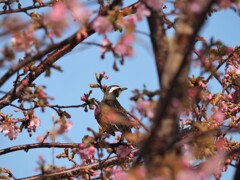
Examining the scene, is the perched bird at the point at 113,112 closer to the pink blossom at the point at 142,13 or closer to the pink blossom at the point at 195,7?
the pink blossom at the point at 142,13

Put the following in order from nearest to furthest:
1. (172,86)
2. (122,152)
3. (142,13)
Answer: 1. (172,86)
2. (142,13)
3. (122,152)

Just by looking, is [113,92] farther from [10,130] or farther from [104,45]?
[104,45]

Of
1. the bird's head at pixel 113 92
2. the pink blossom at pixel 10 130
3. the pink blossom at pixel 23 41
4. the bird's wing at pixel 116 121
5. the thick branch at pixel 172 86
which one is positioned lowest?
the thick branch at pixel 172 86

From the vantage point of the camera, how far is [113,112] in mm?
5746

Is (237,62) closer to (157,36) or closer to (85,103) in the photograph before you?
(85,103)

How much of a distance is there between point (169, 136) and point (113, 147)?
2.68m

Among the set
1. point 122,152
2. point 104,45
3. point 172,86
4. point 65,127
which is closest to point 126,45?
point 104,45

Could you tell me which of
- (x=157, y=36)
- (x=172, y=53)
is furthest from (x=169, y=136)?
(x=157, y=36)

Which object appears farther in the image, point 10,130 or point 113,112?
point 113,112

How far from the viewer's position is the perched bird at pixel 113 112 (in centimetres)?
618

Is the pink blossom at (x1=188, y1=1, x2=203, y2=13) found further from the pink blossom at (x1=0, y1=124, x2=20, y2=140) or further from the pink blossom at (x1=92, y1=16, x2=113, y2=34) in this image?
the pink blossom at (x1=0, y1=124, x2=20, y2=140)

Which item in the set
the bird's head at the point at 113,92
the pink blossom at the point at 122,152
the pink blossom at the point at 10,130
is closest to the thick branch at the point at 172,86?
the pink blossom at the point at 122,152

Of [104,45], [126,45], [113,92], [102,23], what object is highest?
[113,92]

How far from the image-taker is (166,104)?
188cm
